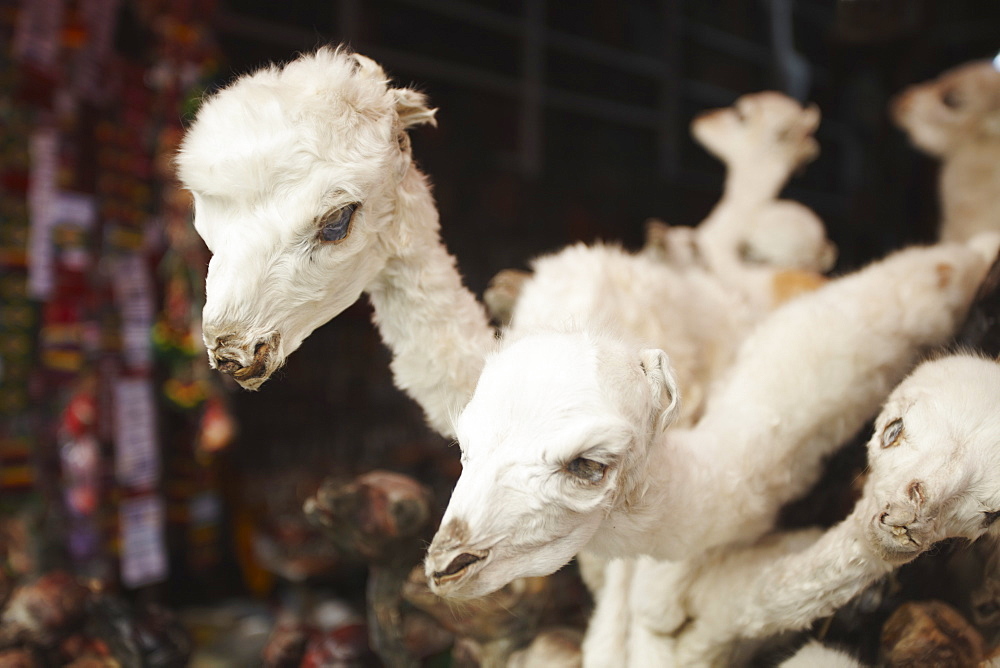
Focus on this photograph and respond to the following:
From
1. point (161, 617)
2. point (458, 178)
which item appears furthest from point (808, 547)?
point (458, 178)

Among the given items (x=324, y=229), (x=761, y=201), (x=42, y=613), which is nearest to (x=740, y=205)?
(x=761, y=201)

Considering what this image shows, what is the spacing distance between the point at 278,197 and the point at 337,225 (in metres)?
0.08

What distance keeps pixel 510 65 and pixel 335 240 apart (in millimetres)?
2628

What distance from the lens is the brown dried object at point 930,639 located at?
0.89 meters

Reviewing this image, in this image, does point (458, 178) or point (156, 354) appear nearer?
point (156, 354)

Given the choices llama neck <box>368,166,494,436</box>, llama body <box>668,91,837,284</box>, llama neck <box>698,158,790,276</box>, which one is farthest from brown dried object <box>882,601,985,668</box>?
llama neck <box>698,158,790,276</box>

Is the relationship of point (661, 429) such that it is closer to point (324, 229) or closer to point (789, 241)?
point (324, 229)

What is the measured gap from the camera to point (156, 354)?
277 centimetres

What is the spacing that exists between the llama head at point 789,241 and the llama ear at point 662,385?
1014mm

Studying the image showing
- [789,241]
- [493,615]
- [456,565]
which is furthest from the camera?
[789,241]

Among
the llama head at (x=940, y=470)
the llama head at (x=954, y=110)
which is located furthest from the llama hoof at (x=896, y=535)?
the llama head at (x=954, y=110)

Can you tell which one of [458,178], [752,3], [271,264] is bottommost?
[271,264]

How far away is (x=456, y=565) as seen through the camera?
0.65 m

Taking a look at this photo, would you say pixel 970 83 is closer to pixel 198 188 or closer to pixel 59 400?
pixel 198 188
